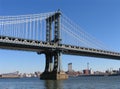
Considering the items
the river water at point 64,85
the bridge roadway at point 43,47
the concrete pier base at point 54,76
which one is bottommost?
the river water at point 64,85

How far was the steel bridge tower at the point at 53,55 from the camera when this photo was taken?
328 feet

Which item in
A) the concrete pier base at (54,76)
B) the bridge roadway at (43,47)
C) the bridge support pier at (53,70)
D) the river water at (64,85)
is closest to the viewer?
the river water at (64,85)

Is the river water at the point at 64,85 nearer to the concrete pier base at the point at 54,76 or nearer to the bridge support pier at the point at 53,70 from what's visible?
the concrete pier base at the point at 54,76

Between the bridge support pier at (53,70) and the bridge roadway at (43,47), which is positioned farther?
the bridge support pier at (53,70)

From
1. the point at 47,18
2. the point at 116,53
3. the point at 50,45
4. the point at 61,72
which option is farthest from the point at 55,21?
the point at 116,53

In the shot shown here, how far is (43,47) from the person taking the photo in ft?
327

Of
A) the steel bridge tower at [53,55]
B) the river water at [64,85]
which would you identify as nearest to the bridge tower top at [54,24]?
the steel bridge tower at [53,55]

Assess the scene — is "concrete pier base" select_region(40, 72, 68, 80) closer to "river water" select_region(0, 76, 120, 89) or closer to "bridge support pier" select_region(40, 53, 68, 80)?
"bridge support pier" select_region(40, 53, 68, 80)

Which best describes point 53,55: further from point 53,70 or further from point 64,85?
point 64,85

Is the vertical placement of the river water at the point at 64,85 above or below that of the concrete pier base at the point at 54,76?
below

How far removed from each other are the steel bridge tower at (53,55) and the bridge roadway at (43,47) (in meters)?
1.40

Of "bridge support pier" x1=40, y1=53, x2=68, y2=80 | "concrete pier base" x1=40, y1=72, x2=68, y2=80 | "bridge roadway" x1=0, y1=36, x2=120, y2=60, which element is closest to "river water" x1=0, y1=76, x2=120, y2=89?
"concrete pier base" x1=40, y1=72, x2=68, y2=80

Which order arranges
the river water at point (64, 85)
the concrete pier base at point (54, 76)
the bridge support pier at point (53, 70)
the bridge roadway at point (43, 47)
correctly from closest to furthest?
the river water at point (64, 85), the bridge roadway at point (43, 47), the concrete pier base at point (54, 76), the bridge support pier at point (53, 70)

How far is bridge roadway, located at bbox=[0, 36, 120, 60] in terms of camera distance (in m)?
91.6
